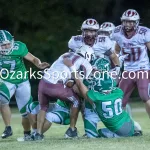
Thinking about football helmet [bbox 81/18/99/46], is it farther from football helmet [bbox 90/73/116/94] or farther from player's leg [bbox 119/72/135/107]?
football helmet [bbox 90/73/116/94]

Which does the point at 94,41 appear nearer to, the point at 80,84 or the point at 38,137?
the point at 80,84

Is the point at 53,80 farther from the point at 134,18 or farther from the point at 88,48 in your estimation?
the point at 134,18

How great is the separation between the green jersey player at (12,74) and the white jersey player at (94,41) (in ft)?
2.12

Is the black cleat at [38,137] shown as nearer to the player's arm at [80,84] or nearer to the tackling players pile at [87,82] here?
the tackling players pile at [87,82]

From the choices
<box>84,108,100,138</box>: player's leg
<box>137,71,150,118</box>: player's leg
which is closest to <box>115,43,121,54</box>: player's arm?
<box>137,71,150,118</box>: player's leg

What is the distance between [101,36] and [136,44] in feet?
1.87

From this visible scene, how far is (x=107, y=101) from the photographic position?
38.7 feet

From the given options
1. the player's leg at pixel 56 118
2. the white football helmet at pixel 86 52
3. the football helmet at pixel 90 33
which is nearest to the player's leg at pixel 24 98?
the player's leg at pixel 56 118

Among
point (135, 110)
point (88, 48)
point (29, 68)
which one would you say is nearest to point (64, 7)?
point (29, 68)

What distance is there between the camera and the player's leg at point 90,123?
1247 centimetres

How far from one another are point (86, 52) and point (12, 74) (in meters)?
1.27

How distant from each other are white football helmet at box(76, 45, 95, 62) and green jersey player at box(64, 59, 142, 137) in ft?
0.98

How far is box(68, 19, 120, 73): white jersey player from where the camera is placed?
1291 cm

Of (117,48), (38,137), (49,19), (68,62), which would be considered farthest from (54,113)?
(49,19)
